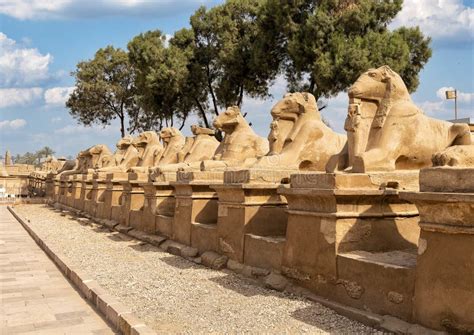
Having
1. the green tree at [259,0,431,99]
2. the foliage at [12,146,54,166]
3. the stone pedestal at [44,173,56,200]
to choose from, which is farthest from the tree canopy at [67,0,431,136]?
the foliage at [12,146,54,166]

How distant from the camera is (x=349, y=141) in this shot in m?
6.12

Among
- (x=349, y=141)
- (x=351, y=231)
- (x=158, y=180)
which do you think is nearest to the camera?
(x=351, y=231)

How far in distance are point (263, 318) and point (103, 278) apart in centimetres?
291

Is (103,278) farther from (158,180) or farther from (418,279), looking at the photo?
(418,279)

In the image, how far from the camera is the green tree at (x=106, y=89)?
32.2 m

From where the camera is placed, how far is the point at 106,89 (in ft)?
105

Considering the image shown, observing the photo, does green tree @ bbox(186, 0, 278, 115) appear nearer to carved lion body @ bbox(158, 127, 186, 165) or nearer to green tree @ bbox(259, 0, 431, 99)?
green tree @ bbox(259, 0, 431, 99)

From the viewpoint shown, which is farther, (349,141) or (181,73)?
(181,73)

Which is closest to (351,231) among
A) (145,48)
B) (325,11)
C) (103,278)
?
(103,278)

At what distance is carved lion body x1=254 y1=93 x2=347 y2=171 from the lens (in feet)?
23.6

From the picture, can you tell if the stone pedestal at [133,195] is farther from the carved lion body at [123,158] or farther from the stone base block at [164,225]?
the carved lion body at [123,158]

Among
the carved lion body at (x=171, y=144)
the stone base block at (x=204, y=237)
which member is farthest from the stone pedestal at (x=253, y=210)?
the carved lion body at (x=171, y=144)

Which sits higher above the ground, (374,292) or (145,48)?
(145,48)

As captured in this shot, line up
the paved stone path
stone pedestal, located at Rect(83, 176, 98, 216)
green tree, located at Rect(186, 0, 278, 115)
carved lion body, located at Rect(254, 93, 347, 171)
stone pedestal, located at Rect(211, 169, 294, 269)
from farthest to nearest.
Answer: green tree, located at Rect(186, 0, 278, 115), stone pedestal, located at Rect(83, 176, 98, 216), carved lion body, located at Rect(254, 93, 347, 171), stone pedestal, located at Rect(211, 169, 294, 269), the paved stone path
